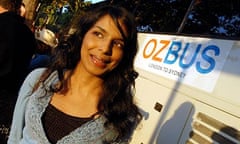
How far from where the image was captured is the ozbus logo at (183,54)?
325 cm

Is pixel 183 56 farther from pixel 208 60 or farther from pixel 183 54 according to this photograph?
pixel 208 60

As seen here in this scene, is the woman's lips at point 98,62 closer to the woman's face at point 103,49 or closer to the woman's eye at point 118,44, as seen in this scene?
the woman's face at point 103,49

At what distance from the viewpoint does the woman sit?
1795mm

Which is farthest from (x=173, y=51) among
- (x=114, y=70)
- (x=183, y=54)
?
(x=114, y=70)

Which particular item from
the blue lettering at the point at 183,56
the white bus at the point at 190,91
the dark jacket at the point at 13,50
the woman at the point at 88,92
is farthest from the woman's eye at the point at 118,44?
the blue lettering at the point at 183,56

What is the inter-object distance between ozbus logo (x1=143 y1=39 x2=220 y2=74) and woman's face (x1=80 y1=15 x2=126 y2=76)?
1471mm

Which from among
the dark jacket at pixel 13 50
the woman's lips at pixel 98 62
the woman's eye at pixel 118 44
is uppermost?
the woman's eye at pixel 118 44

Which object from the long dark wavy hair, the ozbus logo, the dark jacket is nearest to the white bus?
the ozbus logo

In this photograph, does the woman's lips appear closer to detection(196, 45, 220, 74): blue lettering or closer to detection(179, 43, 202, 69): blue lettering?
detection(196, 45, 220, 74): blue lettering

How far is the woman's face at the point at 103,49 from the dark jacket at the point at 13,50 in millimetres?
1318

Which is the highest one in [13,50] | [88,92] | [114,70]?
[114,70]

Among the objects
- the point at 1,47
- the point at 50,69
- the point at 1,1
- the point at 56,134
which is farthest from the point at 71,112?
the point at 1,1

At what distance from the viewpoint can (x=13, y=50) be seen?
3.15 metres

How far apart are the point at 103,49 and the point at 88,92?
27 centimetres
